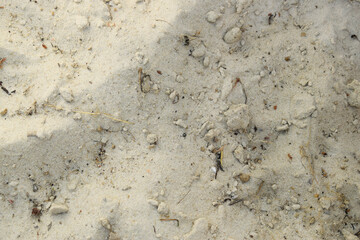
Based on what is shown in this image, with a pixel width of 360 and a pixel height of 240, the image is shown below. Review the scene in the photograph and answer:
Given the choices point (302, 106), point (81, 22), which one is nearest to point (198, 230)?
point (302, 106)

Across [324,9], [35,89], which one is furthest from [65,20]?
[324,9]

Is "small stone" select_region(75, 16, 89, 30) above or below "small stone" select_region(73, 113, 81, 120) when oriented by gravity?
above

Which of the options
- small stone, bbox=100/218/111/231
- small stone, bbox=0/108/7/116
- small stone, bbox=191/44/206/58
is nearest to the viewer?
small stone, bbox=100/218/111/231

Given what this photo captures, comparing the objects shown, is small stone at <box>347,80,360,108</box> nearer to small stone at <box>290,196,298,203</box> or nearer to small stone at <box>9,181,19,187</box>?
small stone at <box>290,196,298,203</box>

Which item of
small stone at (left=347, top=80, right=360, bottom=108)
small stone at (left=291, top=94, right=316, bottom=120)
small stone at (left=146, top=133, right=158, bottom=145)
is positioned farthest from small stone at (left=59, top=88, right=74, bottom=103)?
small stone at (left=347, top=80, right=360, bottom=108)

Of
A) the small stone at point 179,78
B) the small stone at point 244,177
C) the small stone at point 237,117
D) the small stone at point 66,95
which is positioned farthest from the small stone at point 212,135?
the small stone at point 66,95

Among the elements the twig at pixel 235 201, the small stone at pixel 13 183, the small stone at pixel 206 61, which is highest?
the small stone at pixel 206 61

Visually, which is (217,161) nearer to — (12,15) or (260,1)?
(260,1)

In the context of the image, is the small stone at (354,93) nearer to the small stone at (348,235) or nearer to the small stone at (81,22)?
the small stone at (348,235)
